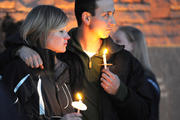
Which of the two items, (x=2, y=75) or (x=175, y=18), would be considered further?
(x=175, y=18)

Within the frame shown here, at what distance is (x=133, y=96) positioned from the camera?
89.0 inches

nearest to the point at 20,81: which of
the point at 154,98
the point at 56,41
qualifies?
the point at 56,41

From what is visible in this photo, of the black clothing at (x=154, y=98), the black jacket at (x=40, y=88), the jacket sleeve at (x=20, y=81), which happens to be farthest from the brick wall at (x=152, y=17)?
the jacket sleeve at (x=20, y=81)

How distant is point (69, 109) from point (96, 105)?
240 mm

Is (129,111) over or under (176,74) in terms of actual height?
over

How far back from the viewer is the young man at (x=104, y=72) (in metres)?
2.24

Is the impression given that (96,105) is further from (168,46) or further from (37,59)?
(168,46)

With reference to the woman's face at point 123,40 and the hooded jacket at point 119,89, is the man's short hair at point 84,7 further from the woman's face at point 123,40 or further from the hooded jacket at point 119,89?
the woman's face at point 123,40

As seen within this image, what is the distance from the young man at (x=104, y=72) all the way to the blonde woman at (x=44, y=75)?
14 centimetres

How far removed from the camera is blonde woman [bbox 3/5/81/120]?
196cm

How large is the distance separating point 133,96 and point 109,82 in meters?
0.23

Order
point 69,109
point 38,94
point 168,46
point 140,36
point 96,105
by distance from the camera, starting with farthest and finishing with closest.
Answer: point 168,46, point 140,36, point 96,105, point 69,109, point 38,94

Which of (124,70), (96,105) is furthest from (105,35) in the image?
(96,105)

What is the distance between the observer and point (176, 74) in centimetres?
522
